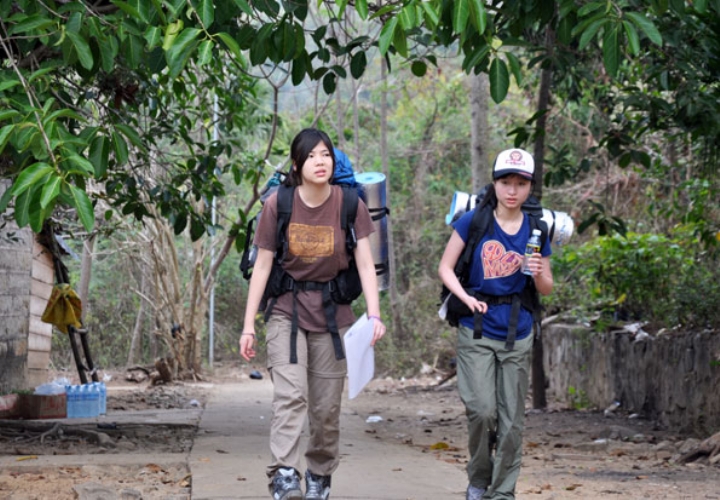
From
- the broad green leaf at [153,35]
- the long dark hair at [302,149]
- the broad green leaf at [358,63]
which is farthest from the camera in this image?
the broad green leaf at [358,63]

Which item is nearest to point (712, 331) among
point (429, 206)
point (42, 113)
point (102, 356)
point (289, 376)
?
point (289, 376)

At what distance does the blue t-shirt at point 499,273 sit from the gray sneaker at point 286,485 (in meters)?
1.24

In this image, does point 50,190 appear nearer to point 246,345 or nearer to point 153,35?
point 153,35

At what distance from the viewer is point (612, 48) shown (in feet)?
16.1

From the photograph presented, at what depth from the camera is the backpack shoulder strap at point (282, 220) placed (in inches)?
203

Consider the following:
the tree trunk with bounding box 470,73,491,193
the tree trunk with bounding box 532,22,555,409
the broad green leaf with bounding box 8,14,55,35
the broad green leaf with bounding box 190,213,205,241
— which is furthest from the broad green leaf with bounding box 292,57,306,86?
the tree trunk with bounding box 470,73,491,193

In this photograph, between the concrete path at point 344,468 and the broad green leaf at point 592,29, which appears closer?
the broad green leaf at point 592,29

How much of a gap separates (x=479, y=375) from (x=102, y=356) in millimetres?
24357

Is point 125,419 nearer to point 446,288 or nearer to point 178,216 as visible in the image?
point 178,216

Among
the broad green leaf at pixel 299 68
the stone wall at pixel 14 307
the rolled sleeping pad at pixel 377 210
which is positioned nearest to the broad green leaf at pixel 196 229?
the broad green leaf at pixel 299 68

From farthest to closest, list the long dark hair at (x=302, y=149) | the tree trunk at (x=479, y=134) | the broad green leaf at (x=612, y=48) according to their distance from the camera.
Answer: the tree trunk at (x=479, y=134) < the long dark hair at (x=302, y=149) < the broad green leaf at (x=612, y=48)

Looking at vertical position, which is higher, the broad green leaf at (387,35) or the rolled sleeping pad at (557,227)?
the broad green leaf at (387,35)

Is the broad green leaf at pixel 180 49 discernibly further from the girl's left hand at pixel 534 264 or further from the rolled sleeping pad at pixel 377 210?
the girl's left hand at pixel 534 264

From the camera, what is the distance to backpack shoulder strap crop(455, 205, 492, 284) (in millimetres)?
5375
